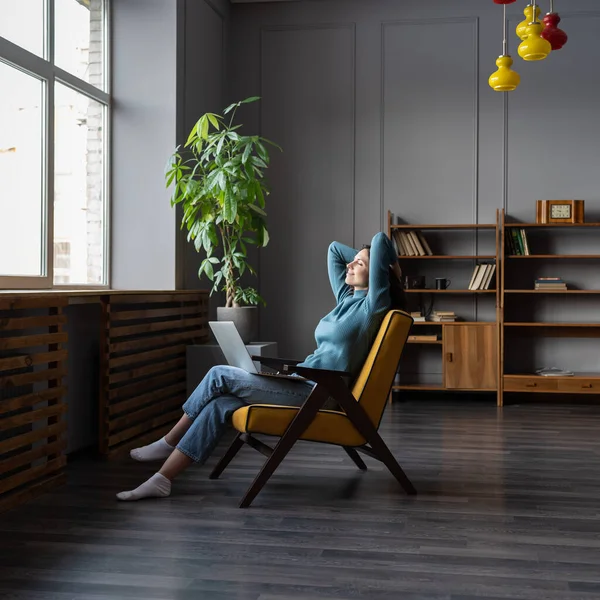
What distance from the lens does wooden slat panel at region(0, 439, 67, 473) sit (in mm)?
3242

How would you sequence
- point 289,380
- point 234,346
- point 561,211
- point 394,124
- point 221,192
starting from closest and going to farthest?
point 289,380 < point 234,346 < point 221,192 < point 561,211 < point 394,124

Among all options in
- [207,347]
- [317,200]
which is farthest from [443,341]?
[207,347]

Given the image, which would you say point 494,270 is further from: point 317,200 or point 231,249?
point 231,249

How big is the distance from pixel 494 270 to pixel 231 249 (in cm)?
231

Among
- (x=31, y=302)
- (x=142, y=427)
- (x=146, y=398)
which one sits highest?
(x=31, y=302)

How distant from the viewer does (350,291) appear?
3.97m

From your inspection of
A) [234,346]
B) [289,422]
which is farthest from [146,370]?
[289,422]

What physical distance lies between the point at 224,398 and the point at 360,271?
89 cm

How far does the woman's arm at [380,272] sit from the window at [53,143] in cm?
199

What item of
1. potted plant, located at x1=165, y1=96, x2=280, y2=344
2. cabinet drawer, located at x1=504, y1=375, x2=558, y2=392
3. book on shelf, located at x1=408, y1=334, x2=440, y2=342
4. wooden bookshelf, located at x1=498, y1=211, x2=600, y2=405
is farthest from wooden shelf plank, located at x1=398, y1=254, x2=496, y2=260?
potted plant, located at x1=165, y1=96, x2=280, y2=344

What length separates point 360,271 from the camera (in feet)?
12.3

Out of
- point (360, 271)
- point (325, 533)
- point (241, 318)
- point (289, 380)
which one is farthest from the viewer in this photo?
point (241, 318)

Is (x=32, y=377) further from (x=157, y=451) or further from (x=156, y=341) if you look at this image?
(x=156, y=341)

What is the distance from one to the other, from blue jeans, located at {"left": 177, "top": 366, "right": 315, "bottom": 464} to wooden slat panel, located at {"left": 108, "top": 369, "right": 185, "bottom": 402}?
931 millimetres
